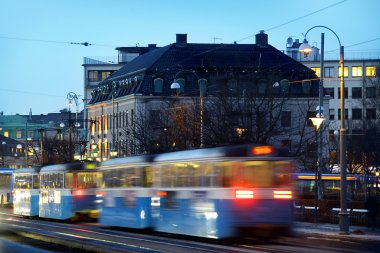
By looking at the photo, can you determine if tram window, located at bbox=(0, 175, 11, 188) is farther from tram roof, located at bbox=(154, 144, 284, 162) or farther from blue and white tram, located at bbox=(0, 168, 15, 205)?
tram roof, located at bbox=(154, 144, 284, 162)

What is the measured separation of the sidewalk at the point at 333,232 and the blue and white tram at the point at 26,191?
1707 centimetres

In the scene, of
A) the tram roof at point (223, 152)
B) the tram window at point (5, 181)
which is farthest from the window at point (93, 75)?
the tram roof at point (223, 152)

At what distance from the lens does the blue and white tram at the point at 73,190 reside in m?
44.8

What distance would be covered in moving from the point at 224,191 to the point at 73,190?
18709 millimetres

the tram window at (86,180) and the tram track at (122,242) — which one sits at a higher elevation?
the tram window at (86,180)

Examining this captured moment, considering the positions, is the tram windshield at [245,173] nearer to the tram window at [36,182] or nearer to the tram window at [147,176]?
the tram window at [147,176]

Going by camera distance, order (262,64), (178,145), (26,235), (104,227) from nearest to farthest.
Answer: (26,235), (104,227), (178,145), (262,64)

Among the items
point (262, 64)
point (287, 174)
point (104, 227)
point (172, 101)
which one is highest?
point (262, 64)

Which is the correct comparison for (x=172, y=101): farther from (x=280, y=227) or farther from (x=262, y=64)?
(x=280, y=227)

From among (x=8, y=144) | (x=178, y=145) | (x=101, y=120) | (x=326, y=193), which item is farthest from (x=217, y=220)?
(x=8, y=144)

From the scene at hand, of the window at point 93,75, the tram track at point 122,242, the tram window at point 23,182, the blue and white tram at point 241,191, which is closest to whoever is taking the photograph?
the tram track at point 122,242

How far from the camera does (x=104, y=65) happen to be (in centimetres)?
14325

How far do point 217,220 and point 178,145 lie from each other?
29.4 meters

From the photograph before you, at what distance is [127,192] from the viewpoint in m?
36.6
